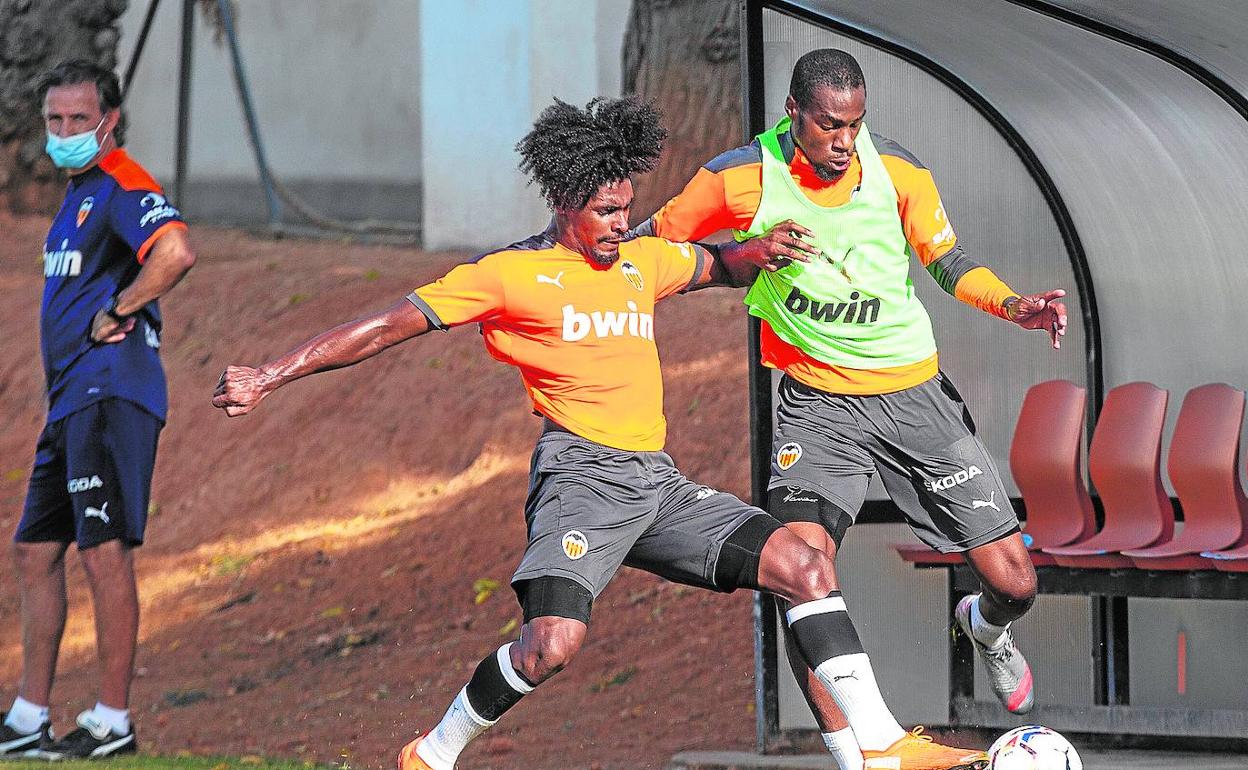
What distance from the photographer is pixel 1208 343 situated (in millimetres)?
7973

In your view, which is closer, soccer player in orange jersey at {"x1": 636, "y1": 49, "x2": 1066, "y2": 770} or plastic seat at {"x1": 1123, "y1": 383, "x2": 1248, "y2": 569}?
soccer player in orange jersey at {"x1": 636, "y1": 49, "x2": 1066, "y2": 770}

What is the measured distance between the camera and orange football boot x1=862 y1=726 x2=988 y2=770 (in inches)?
216

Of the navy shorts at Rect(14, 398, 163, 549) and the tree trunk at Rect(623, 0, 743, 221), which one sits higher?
the tree trunk at Rect(623, 0, 743, 221)

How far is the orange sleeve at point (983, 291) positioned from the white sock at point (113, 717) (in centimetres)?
367

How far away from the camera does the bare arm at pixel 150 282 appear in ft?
24.5

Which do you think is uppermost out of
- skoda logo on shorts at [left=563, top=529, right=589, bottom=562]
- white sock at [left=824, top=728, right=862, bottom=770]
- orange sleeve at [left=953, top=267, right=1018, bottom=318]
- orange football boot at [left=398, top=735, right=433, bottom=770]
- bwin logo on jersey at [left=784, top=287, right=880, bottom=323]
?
orange sleeve at [left=953, top=267, right=1018, bottom=318]

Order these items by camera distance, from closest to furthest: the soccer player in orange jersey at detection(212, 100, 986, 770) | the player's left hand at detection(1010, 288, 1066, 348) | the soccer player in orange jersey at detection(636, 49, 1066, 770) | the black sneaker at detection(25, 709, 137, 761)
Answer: the soccer player in orange jersey at detection(212, 100, 986, 770) < the player's left hand at detection(1010, 288, 1066, 348) < the soccer player in orange jersey at detection(636, 49, 1066, 770) < the black sneaker at detection(25, 709, 137, 761)

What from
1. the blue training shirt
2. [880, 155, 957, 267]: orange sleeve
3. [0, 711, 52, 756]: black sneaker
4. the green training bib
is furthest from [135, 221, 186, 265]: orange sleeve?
[880, 155, 957, 267]: orange sleeve

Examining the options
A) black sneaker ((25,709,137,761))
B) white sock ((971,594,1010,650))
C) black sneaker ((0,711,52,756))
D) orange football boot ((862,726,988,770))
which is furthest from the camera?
black sneaker ((0,711,52,756))

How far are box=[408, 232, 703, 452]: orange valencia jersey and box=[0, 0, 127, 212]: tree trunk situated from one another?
11786 mm

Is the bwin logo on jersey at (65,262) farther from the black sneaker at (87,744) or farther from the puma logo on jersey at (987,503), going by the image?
the puma logo on jersey at (987,503)

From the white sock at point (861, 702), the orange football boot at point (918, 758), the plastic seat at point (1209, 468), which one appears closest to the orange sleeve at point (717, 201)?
the white sock at point (861, 702)

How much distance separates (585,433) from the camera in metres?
5.78

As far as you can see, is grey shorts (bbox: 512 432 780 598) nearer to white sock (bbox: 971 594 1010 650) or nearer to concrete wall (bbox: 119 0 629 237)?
white sock (bbox: 971 594 1010 650)
